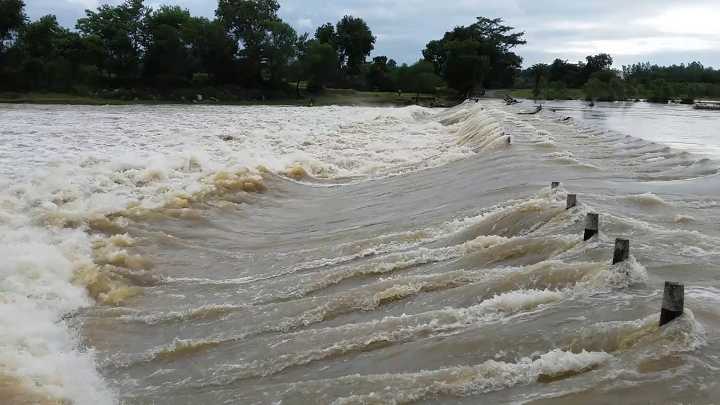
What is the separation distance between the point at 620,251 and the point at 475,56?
83092mm

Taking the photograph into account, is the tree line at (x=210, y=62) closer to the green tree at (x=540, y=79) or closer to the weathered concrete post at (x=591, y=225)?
the green tree at (x=540, y=79)

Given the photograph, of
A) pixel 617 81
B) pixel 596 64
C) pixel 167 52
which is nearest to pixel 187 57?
pixel 167 52

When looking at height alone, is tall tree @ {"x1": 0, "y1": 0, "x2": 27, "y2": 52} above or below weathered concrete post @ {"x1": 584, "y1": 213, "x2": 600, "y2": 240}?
above

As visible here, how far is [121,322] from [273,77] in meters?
81.9

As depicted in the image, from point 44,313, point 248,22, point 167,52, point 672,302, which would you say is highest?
point 248,22

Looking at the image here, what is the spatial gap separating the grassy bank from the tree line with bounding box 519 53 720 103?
2138 centimetres

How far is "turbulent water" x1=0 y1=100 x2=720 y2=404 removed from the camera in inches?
204

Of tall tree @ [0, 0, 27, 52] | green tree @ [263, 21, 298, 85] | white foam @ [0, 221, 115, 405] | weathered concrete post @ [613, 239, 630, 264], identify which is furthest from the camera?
green tree @ [263, 21, 298, 85]

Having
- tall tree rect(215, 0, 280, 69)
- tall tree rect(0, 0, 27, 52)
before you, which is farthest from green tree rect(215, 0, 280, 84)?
tall tree rect(0, 0, 27, 52)

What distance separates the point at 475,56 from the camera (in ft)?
283

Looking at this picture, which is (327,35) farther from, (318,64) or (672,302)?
(672,302)

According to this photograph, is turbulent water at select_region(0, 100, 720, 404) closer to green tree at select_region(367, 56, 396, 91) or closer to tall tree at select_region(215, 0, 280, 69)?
tall tree at select_region(215, 0, 280, 69)

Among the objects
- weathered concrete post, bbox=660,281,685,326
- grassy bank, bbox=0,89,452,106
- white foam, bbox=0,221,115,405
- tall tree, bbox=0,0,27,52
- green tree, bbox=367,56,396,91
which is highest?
tall tree, bbox=0,0,27,52

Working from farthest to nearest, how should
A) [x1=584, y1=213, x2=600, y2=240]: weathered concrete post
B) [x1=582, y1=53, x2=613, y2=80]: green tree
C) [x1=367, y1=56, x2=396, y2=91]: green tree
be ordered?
[x1=582, y1=53, x2=613, y2=80]: green tree < [x1=367, y1=56, x2=396, y2=91]: green tree < [x1=584, y1=213, x2=600, y2=240]: weathered concrete post
